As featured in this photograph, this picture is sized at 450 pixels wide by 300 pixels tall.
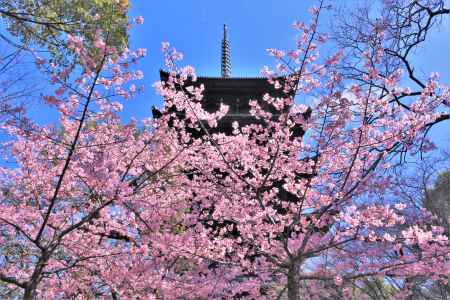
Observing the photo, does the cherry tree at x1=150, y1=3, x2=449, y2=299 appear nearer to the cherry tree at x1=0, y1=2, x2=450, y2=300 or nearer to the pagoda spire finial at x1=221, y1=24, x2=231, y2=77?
the cherry tree at x1=0, y1=2, x2=450, y2=300

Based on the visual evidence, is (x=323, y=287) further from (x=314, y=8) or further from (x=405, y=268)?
(x=314, y=8)

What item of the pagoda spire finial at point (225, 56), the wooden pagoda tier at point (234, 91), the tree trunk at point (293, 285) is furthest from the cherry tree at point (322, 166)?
the pagoda spire finial at point (225, 56)

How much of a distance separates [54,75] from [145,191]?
268 centimetres

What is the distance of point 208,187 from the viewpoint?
23.4 feet

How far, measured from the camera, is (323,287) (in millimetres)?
12586

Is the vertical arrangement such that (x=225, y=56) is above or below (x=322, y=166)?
above

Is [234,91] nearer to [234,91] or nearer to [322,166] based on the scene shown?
[234,91]

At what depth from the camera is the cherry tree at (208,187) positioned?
5.46 metres

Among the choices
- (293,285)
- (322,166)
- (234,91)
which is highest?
(234,91)

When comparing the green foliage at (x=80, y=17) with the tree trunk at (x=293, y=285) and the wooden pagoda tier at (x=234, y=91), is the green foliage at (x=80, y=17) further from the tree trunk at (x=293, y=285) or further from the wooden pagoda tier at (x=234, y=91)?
the wooden pagoda tier at (x=234, y=91)

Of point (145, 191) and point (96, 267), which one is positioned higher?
point (145, 191)

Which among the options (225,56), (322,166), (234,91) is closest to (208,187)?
(322,166)

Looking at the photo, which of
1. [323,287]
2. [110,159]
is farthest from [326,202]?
[323,287]

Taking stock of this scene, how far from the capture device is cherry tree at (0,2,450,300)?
5.46m
